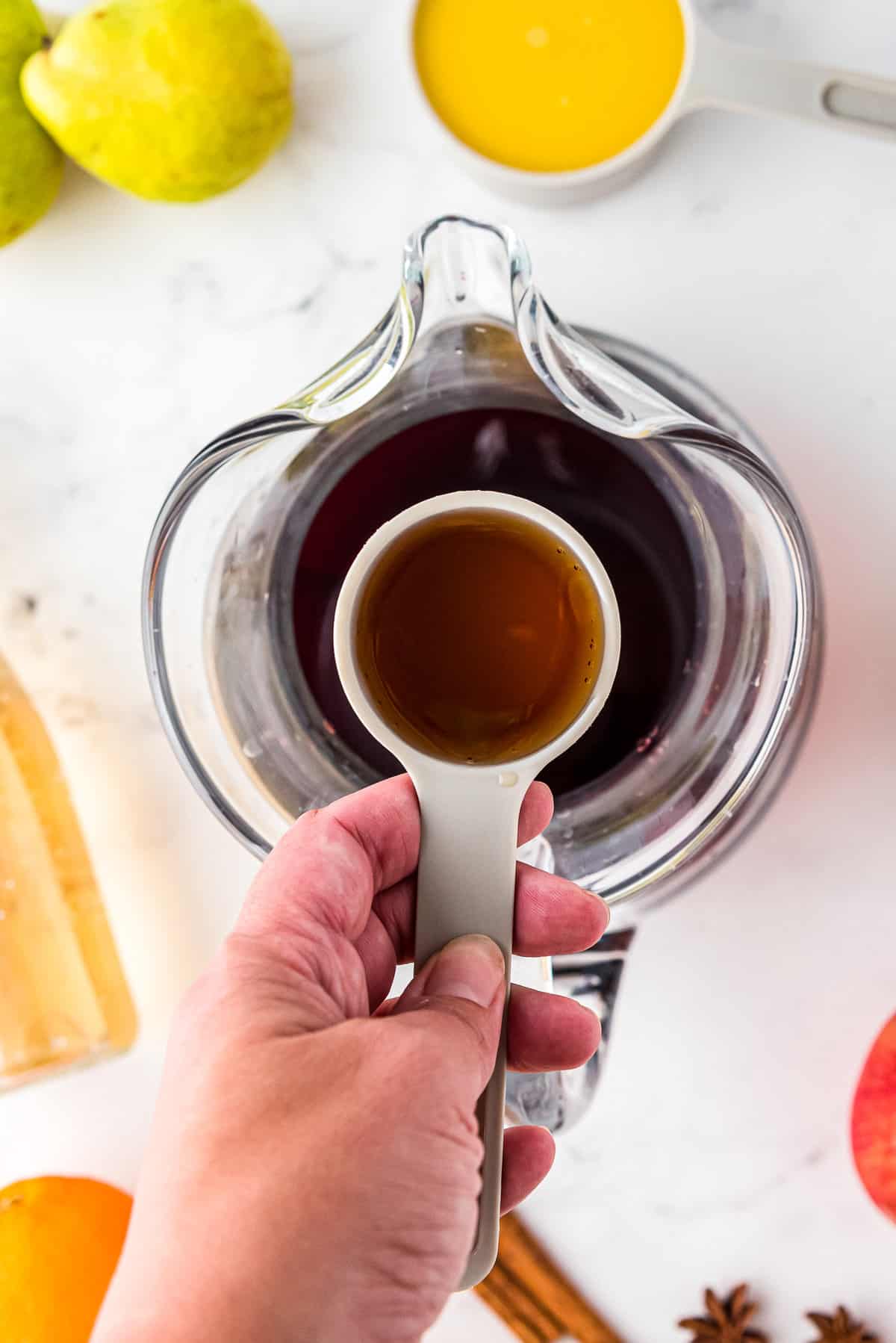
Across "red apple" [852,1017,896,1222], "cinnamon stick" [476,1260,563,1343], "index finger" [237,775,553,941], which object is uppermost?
"index finger" [237,775,553,941]

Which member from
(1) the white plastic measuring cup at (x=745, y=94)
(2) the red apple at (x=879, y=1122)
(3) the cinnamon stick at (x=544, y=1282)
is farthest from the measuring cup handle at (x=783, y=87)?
(3) the cinnamon stick at (x=544, y=1282)

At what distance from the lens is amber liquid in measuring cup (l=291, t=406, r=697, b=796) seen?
65 centimetres

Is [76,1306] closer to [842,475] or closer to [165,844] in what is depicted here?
[165,844]

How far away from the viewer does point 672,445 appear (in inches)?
23.7

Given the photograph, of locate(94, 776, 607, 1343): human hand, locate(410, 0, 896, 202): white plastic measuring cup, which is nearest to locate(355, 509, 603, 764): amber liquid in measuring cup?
locate(94, 776, 607, 1343): human hand

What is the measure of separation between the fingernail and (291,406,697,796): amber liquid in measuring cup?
18cm

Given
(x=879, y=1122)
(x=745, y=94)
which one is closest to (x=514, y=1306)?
(x=879, y=1122)

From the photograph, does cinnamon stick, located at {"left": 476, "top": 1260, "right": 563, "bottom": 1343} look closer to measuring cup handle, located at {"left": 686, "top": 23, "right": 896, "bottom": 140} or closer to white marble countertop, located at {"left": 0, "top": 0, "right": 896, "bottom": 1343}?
white marble countertop, located at {"left": 0, "top": 0, "right": 896, "bottom": 1343}

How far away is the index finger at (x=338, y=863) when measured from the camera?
0.50 meters

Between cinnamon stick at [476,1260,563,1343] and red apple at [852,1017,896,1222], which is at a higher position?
red apple at [852,1017,896,1222]

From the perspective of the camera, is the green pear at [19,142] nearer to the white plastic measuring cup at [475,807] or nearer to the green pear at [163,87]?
the green pear at [163,87]

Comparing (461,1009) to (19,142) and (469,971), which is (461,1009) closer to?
(469,971)

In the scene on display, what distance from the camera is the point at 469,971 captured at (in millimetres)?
468

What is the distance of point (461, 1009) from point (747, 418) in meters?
0.42
